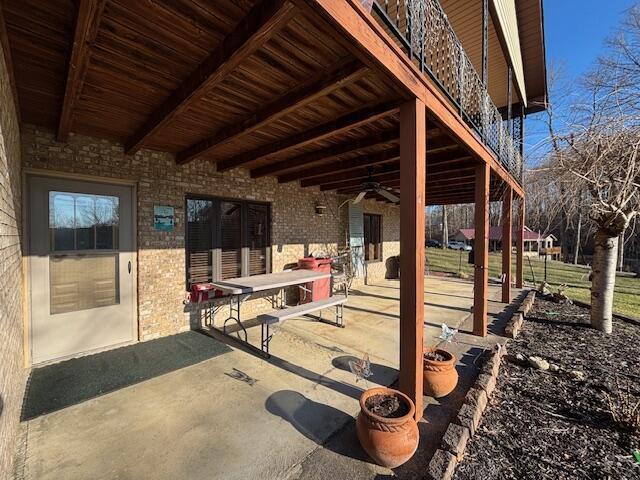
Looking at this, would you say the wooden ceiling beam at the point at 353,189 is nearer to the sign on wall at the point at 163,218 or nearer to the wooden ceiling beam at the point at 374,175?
the wooden ceiling beam at the point at 374,175

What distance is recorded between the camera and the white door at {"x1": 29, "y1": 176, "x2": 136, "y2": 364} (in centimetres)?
331

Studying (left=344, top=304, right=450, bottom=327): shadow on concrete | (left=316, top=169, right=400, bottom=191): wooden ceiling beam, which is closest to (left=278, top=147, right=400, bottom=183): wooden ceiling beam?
(left=316, top=169, right=400, bottom=191): wooden ceiling beam

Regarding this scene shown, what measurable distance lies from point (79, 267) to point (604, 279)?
766 cm

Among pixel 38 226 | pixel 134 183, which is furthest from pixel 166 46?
pixel 38 226

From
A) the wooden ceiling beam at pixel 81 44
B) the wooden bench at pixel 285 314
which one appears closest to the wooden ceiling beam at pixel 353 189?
the wooden bench at pixel 285 314

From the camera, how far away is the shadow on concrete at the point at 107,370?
2660 mm

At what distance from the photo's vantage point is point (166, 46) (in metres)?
1.98

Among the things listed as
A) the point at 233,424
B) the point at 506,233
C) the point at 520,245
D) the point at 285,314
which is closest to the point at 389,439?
the point at 233,424

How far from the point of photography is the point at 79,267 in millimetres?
3605

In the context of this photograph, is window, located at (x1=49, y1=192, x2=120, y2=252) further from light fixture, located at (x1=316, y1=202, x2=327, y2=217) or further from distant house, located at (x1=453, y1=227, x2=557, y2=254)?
distant house, located at (x1=453, y1=227, x2=557, y2=254)

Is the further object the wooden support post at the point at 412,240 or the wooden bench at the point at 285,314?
the wooden bench at the point at 285,314

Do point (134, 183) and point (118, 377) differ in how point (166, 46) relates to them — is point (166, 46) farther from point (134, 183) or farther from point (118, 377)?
point (118, 377)

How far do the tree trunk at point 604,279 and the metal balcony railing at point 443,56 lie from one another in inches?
85.7

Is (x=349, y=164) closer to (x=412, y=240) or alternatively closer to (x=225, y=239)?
(x=225, y=239)
